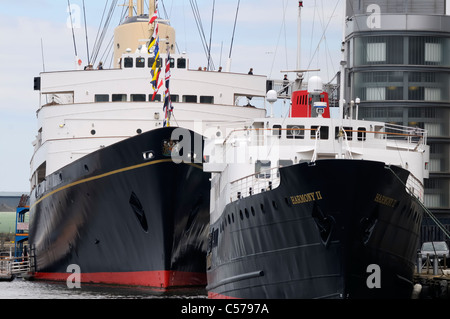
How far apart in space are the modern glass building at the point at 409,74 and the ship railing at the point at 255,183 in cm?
3163

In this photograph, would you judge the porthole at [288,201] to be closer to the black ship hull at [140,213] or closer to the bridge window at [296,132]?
the bridge window at [296,132]

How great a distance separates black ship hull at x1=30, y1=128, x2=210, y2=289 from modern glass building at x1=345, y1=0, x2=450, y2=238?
976 inches

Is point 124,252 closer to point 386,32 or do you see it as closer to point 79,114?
point 79,114

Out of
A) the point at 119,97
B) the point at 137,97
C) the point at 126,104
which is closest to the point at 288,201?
the point at 126,104

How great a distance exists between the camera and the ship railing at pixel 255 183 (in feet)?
86.4

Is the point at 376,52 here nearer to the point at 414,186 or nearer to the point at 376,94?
the point at 376,94

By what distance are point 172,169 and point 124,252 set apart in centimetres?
360

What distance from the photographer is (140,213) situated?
34.5 meters

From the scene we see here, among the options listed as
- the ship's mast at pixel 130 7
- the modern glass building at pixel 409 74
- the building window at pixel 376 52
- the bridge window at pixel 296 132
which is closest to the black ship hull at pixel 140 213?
the bridge window at pixel 296 132

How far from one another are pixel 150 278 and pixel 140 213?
2.31 m

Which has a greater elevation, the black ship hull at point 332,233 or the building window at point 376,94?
the building window at point 376,94

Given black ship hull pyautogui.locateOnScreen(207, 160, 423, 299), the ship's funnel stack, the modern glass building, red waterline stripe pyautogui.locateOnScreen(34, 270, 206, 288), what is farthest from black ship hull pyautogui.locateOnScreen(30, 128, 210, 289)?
the modern glass building
